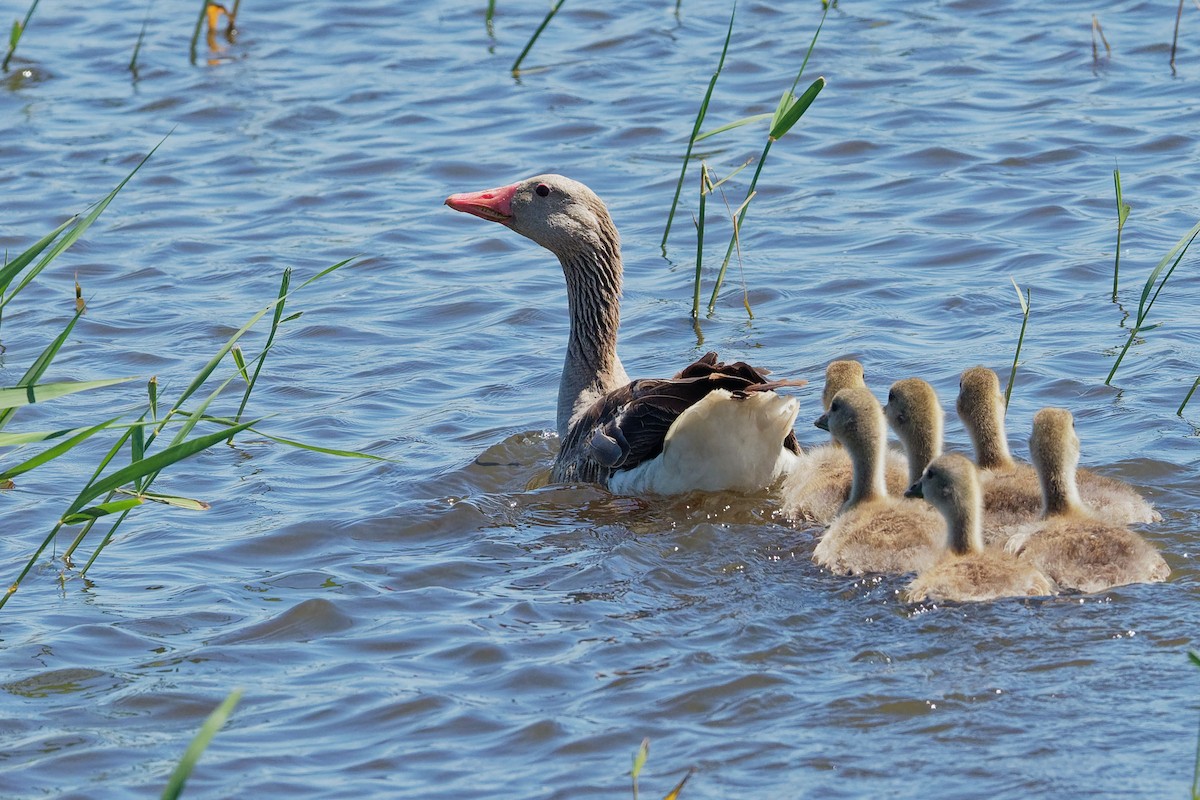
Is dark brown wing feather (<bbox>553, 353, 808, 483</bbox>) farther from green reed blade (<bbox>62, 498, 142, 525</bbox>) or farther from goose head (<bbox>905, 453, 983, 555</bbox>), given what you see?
green reed blade (<bbox>62, 498, 142, 525</bbox>)

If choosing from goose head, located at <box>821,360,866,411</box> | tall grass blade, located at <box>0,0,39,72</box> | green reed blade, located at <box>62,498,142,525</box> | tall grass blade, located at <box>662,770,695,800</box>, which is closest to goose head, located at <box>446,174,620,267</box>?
goose head, located at <box>821,360,866,411</box>

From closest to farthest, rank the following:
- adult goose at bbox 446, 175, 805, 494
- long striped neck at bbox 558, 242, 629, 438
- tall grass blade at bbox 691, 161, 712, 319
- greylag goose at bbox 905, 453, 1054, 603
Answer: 1. greylag goose at bbox 905, 453, 1054, 603
2. adult goose at bbox 446, 175, 805, 494
3. tall grass blade at bbox 691, 161, 712, 319
4. long striped neck at bbox 558, 242, 629, 438

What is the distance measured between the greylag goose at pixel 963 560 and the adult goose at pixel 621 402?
46.9 inches

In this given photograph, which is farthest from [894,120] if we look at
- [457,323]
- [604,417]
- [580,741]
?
[580,741]

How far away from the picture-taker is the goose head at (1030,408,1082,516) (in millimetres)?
6500

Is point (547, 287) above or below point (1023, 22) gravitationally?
below

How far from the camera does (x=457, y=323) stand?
11.2 m

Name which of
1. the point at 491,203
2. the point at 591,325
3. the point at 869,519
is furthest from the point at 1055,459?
the point at 491,203

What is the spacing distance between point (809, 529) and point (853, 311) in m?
3.29

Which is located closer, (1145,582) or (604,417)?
(1145,582)

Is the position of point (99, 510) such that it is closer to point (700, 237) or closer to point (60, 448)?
point (60, 448)

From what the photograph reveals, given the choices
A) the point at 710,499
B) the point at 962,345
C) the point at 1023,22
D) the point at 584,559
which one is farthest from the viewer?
the point at 1023,22

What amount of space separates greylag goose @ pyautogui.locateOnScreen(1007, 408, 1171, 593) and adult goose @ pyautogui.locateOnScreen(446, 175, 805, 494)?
1340 mm

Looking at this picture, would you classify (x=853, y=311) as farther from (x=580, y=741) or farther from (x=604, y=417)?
(x=580, y=741)
